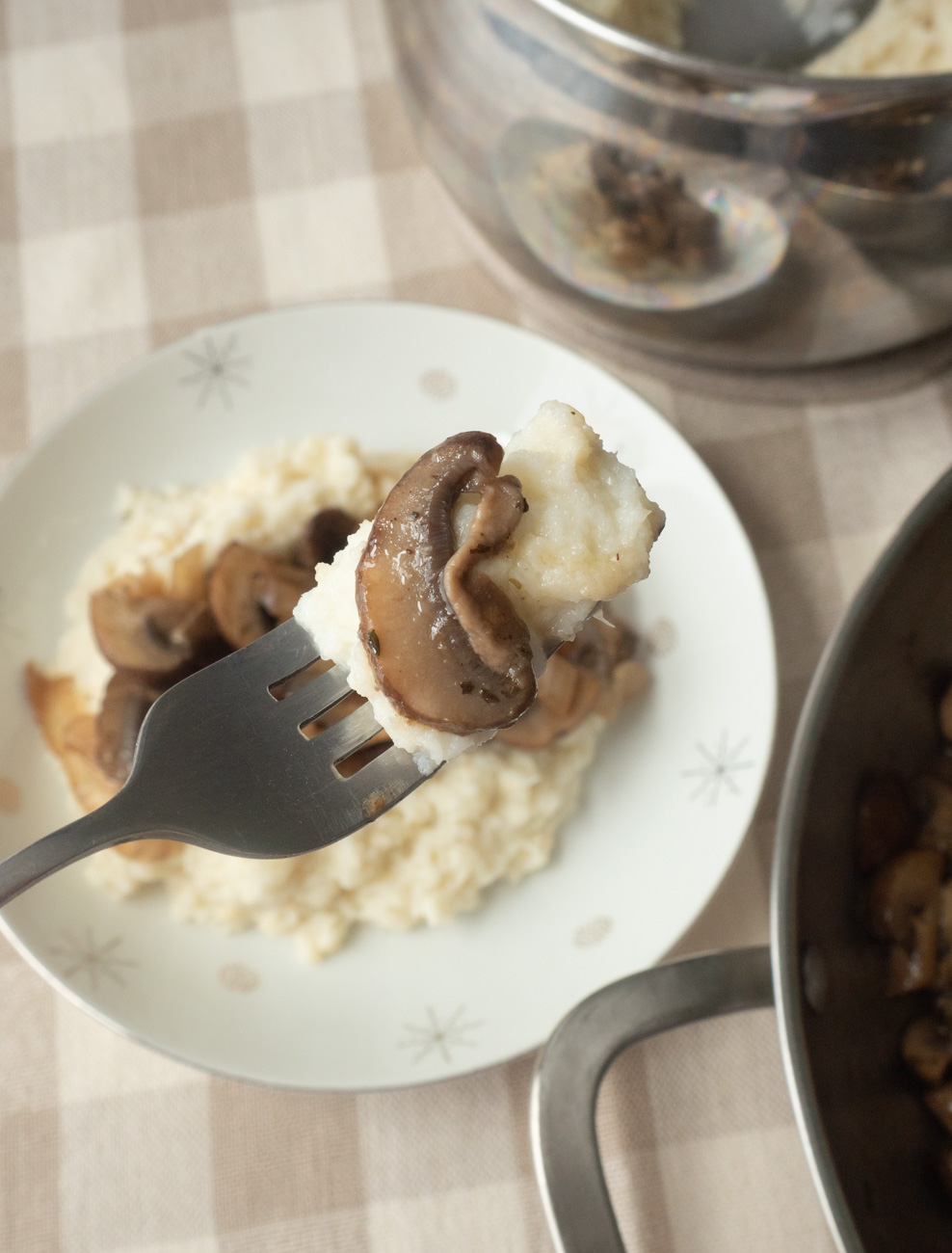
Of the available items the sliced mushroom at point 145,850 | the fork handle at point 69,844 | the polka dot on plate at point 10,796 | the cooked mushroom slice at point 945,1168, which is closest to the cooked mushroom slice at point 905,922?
the cooked mushroom slice at point 945,1168

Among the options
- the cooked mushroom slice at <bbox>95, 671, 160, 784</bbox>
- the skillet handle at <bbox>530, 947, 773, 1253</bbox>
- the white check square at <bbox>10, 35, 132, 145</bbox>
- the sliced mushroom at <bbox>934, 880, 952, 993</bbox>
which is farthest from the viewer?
the white check square at <bbox>10, 35, 132, 145</bbox>

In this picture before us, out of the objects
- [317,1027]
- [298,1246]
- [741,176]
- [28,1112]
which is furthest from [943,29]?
[28,1112]

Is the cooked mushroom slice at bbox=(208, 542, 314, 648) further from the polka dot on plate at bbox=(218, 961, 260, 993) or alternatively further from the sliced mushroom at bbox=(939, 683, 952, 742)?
the sliced mushroom at bbox=(939, 683, 952, 742)

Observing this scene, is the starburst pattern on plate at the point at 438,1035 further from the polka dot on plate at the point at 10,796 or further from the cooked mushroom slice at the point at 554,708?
the polka dot on plate at the point at 10,796

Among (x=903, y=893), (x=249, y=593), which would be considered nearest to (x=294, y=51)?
(x=249, y=593)

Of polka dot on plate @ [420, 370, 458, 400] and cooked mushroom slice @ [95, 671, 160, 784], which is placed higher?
polka dot on plate @ [420, 370, 458, 400]

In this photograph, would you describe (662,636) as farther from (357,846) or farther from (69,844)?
(69,844)

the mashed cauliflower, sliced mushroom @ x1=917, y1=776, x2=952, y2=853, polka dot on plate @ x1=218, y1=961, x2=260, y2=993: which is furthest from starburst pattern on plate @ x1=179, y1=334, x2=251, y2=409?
sliced mushroom @ x1=917, y1=776, x2=952, y2=853
